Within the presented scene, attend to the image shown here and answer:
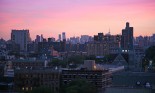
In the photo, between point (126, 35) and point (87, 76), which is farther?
point (126, 35)

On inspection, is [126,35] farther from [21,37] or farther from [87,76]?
[87,76]

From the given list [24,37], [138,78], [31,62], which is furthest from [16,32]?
[138,78]

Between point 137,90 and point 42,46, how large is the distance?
57877 millimetres

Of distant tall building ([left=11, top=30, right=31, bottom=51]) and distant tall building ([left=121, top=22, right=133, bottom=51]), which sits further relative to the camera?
distant tall building ([left=11, top=30, right=31, bottom=51])

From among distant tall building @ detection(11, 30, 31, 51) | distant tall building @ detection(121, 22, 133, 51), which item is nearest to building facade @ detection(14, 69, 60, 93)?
distant tall building @ detection(121, 22, 133, 51)

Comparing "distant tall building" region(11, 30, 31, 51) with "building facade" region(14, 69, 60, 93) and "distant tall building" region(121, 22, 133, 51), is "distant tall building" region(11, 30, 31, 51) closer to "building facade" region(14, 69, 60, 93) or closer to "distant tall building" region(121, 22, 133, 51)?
"distant tall building" region(121, 22, 133, 51)

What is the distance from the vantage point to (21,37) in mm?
74125

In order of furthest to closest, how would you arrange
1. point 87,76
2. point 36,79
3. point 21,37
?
point 21,37
point 87,76
point 36,79

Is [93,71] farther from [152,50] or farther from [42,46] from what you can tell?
[42,46]

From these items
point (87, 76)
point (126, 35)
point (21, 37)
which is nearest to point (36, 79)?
point (87, 76)

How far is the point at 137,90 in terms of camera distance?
15117 mm

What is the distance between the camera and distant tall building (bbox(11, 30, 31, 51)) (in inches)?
2857

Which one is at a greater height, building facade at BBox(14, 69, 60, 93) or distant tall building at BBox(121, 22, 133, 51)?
distant tall building at BBox(121, 22, 133, 51)

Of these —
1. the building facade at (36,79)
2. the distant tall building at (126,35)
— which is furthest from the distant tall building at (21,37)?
the building facade at (36,79)
